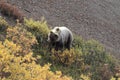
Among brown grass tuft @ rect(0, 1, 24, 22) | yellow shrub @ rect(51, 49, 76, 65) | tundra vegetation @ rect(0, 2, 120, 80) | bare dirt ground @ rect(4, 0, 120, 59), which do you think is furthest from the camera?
bare dirt ground @ rect(4, 0, 120, 59)

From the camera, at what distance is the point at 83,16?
80.2ft

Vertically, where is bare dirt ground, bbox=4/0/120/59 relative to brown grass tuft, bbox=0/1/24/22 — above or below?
below

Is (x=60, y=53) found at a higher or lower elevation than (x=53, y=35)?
lower

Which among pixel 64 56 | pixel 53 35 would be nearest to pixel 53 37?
pixel 53 35

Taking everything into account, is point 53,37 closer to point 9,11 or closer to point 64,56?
point 64,56

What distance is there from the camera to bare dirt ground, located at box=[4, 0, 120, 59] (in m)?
21.1

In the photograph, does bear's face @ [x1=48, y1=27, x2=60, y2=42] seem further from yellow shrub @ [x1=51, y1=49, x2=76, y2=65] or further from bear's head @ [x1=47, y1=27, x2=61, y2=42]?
yellow shrub @ [x1=51, y1=49, x2=76, y2=65]

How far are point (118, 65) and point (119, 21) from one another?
9.67 metres

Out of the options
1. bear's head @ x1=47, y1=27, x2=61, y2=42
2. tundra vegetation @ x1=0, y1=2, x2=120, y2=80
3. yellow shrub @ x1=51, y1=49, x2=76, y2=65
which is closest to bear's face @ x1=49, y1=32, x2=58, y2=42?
bear's head @ x1=47, y1=27, x2=61, y2=42

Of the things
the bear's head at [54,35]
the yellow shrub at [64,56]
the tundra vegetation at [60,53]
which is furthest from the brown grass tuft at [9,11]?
the yellow shrub at [64,56]

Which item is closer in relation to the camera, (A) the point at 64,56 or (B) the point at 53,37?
(A) the point at 64,56

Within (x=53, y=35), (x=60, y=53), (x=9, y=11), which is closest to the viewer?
(x=60, y=53)

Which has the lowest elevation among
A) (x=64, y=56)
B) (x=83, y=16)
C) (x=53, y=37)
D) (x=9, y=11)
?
(x=83, y=16)

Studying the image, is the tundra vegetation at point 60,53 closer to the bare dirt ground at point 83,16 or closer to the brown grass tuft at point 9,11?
the brown grass tuft at point 9,11
